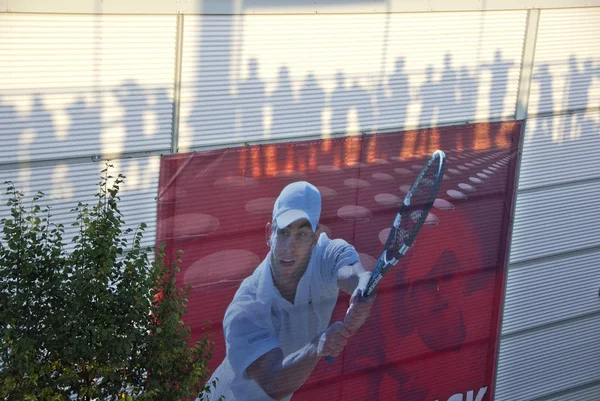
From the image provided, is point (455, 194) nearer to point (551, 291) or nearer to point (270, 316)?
point (551, 291)

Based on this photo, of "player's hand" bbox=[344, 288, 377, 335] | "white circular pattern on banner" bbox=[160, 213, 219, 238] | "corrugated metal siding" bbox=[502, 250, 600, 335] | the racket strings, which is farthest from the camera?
"corrugated metal siding" bbox=[502, 250, 600, 335]

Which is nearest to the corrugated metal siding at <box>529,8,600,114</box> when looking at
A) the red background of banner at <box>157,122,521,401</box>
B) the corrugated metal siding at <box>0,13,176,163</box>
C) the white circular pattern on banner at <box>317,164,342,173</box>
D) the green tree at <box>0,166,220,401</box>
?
the red background of banner at <box>157,122,521,401</box>

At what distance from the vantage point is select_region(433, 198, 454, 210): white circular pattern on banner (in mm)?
13281

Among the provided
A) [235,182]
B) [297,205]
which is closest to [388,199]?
[297,205]

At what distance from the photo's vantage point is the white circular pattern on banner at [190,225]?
36.6 feet

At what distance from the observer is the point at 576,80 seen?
46.1 ft

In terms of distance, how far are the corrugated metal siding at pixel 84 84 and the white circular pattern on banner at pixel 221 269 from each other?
1.47 m

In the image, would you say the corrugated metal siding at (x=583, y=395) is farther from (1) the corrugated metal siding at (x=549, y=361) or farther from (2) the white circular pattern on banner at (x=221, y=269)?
(2) the white circular pattern on banner at (x=221, y=269)

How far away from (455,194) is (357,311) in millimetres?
2020

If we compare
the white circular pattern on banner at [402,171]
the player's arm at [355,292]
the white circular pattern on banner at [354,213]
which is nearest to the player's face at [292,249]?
the white circular pattern on banner at [354,213]

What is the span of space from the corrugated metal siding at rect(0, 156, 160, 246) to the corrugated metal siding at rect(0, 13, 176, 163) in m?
0.14

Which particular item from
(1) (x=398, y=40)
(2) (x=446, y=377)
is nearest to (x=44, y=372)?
(1) (x=398, y=40)

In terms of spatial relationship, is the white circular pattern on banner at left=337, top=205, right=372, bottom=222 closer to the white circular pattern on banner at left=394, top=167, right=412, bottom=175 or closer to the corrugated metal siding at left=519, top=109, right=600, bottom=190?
the white circular pattern on banner at left=394, top=167, right=412, bottom=175

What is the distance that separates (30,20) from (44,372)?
3.62 m
